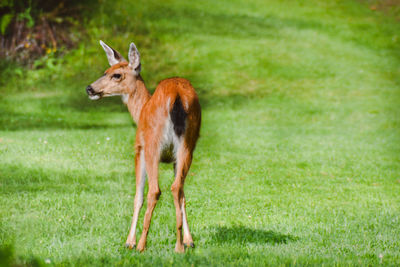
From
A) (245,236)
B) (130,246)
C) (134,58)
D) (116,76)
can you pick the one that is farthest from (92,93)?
(245,236)

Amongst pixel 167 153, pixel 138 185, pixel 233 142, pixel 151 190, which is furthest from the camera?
pixel 233 142

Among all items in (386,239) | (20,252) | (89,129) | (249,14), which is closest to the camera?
(20,252)

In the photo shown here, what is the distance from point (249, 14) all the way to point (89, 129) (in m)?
15.6

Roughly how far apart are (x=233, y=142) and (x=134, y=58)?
782cm

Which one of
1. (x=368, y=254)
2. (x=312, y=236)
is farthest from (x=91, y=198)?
(x=368, y=254)

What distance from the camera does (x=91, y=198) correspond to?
8.25 metres

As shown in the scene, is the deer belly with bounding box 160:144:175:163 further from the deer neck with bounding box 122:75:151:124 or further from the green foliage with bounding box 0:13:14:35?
the green foliage with bounding box 0:13:14:35

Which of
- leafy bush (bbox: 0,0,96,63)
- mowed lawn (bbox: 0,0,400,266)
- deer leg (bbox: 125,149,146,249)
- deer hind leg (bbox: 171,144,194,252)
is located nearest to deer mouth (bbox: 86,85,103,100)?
deer leg (bbox: 125,149,146,249)

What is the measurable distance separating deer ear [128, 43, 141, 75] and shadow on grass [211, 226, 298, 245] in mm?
2167

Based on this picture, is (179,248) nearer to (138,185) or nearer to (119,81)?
(138,185)

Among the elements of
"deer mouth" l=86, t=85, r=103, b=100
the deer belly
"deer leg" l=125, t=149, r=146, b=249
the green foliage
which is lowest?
the green foliage

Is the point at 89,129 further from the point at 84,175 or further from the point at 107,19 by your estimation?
the point at 107,19

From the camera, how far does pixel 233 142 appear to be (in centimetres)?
1376

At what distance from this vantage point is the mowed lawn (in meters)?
6.27
